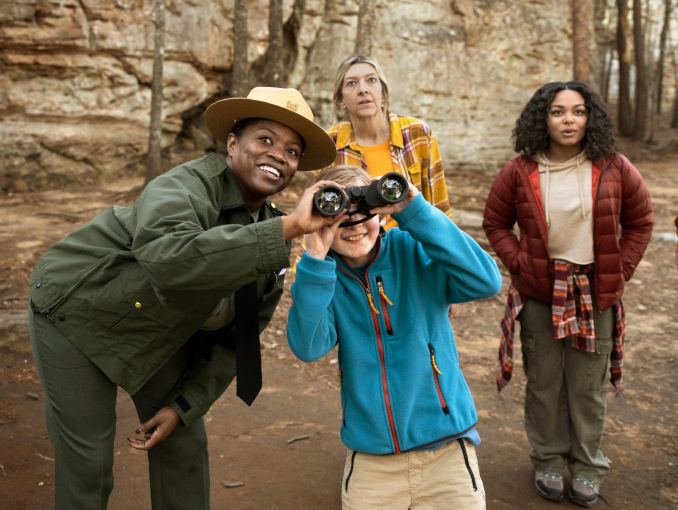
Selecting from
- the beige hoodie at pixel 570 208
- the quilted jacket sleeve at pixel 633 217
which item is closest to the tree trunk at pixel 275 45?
the beige hoodie at pixel 570 208

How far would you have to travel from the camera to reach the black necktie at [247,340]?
2273 mm

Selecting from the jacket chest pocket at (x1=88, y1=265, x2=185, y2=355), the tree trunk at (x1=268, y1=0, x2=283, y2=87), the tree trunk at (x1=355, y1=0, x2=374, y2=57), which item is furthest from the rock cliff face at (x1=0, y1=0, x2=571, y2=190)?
the jacket chest pocket at (x1=88, y1=265, x2=185, y2=355)

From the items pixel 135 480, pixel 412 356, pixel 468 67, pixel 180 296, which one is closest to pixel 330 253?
pixel 412 356

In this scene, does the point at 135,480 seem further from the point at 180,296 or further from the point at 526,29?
the point at 526,29

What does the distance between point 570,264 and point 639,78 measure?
1748cm

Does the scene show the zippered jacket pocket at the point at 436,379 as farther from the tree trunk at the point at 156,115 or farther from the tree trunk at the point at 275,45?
the tree trunk at the point at 275,45

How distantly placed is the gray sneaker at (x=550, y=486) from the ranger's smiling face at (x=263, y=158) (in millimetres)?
2373

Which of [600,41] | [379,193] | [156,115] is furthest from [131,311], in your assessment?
[600,41]

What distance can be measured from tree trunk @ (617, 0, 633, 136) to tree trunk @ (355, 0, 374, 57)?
10.9m

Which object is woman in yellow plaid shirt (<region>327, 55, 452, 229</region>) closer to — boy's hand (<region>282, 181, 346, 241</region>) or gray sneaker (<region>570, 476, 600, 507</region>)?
gray sneaker (<region>570, 476, 600, 507</region>)

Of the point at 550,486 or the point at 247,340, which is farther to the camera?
the point at 550,486

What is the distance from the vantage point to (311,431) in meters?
4.14

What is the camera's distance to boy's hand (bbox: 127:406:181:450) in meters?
2.35

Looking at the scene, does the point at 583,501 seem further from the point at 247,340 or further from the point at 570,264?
the point at 247,340
